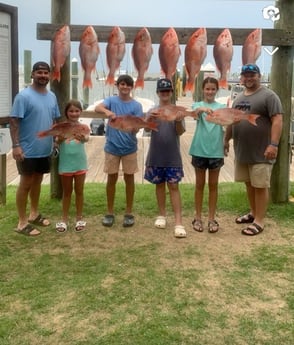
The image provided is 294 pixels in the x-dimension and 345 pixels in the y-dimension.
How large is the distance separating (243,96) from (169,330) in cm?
264

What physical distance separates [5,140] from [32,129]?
274 mm

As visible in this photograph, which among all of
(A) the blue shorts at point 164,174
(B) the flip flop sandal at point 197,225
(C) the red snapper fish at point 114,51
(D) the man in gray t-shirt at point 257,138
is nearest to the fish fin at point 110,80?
(C) the red snapper fish at point 114,51

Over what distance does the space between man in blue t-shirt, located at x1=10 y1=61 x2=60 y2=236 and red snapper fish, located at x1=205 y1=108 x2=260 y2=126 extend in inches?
61.4

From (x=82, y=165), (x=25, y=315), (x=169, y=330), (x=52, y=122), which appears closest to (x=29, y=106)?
(x=52, y=122)

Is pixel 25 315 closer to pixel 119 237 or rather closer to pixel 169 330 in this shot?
pixel 169 330

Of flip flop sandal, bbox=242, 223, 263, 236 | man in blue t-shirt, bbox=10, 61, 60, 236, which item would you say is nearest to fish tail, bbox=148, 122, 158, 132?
man in blue t-shirt, bbox=10, 61, 60, 236

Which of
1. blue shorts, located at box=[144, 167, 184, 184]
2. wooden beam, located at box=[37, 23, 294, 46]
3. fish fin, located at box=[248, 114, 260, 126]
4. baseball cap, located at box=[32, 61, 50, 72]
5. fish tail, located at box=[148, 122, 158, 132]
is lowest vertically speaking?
blue shorts, located at box=[144, 167, 184, 184]

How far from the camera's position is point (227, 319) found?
310 cm

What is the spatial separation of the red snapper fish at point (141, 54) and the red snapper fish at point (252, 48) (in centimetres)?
94

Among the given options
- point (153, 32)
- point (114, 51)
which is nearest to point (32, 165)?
point (114, 51)

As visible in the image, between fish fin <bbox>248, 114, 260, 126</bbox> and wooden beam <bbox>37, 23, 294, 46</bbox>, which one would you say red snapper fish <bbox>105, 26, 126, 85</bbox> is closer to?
wooden beam <bbox>37, 23, 294, 46</bbox>

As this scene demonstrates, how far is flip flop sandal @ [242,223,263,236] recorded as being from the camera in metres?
4.81

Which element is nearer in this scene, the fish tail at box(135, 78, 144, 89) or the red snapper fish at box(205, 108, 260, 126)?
the red snapper fish at box(205, 108, 260, 126)

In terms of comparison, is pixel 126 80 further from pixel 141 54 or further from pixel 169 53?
pixel 169 53
